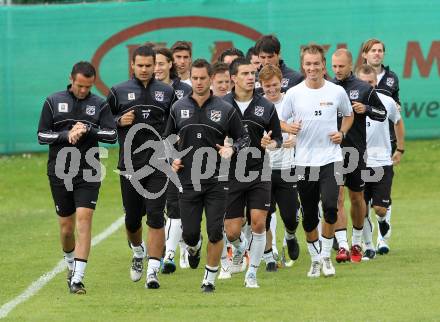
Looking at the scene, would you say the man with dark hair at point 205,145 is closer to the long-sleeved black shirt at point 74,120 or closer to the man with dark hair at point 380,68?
the long-sleeved black shirt at point 74,120

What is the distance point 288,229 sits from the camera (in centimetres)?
1524

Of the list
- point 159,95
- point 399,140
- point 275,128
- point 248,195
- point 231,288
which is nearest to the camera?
point 231,288

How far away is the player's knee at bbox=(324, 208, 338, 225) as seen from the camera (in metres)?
14.0

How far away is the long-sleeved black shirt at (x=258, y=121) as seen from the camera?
44.7 feet

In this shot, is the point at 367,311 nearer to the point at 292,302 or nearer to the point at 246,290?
the point at 292,302

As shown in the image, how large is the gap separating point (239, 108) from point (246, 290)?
188 cm

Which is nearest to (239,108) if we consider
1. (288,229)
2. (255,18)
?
(288,229)

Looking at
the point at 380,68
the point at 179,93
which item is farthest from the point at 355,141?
the point at 179,93

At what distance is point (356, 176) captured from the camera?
51.2ft

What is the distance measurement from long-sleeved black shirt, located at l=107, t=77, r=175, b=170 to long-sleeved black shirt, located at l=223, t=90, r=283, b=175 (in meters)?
0.69

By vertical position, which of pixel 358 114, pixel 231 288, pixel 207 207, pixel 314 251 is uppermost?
pixel 358 114

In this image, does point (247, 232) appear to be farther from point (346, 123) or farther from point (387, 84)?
point (387, 84)

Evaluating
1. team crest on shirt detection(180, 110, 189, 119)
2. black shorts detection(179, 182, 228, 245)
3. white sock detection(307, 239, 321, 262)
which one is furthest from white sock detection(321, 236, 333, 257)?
team crest on shirt detection(180, 110, 189, 119)

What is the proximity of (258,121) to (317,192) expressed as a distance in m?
1.09
